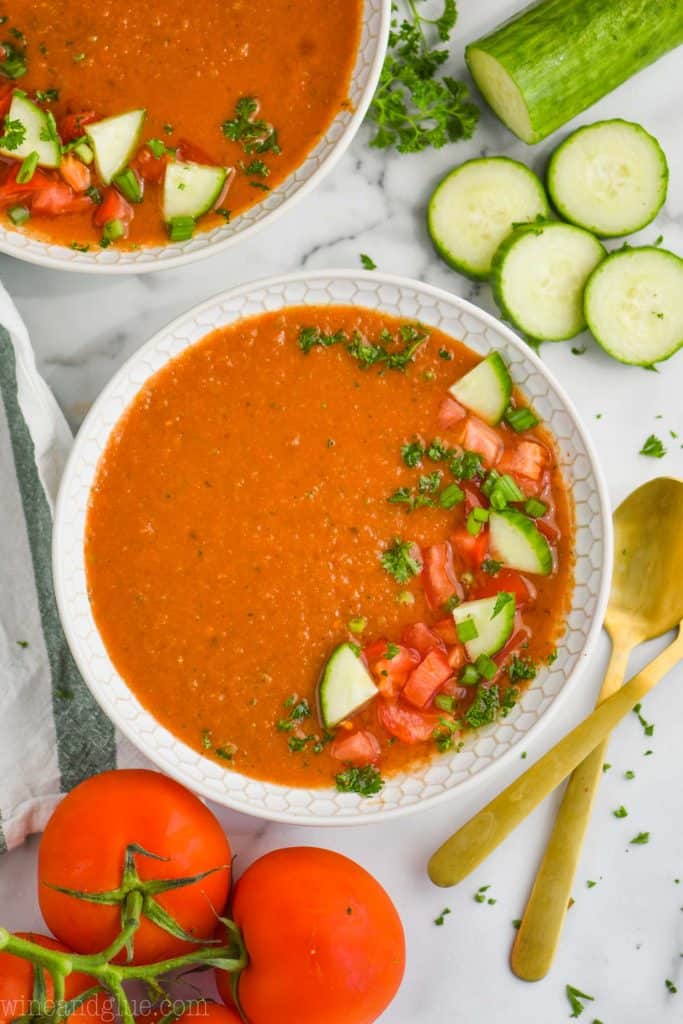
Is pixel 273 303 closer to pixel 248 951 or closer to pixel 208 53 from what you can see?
pixel 208 53

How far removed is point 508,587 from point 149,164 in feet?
6.16

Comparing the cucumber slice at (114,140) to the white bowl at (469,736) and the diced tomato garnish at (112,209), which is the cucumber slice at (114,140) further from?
the white bowl at (469,736)

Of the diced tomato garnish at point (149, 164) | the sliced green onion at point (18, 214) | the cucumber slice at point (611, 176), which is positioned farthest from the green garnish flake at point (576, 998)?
the sliced green onion at point (18, 214)

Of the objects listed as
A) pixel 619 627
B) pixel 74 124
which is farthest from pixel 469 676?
pixel 74 124

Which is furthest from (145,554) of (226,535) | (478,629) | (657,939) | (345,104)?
(657,939)

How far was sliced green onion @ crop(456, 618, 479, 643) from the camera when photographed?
11.8ft

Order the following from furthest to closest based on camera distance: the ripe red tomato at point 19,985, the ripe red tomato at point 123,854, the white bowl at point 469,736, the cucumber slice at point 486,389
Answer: the cucumber slice at point 486,389 < the white bowl at point 469,736 < the ripe red tomato at point 123,854 < the ripe red tomato at point 19,985

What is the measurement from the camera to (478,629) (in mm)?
3629

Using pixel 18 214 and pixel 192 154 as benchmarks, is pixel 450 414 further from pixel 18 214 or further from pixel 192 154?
pixel 18 214

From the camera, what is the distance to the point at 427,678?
11.9 feet

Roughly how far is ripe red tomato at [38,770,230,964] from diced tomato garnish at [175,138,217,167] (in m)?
2.05

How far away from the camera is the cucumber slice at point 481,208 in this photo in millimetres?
3984

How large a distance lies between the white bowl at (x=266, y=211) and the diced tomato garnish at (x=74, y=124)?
0.37 metres

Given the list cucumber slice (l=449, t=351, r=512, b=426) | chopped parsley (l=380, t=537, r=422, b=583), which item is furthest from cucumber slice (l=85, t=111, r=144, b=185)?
chopped parsley (l=380, t=537, r=422, b=583)
